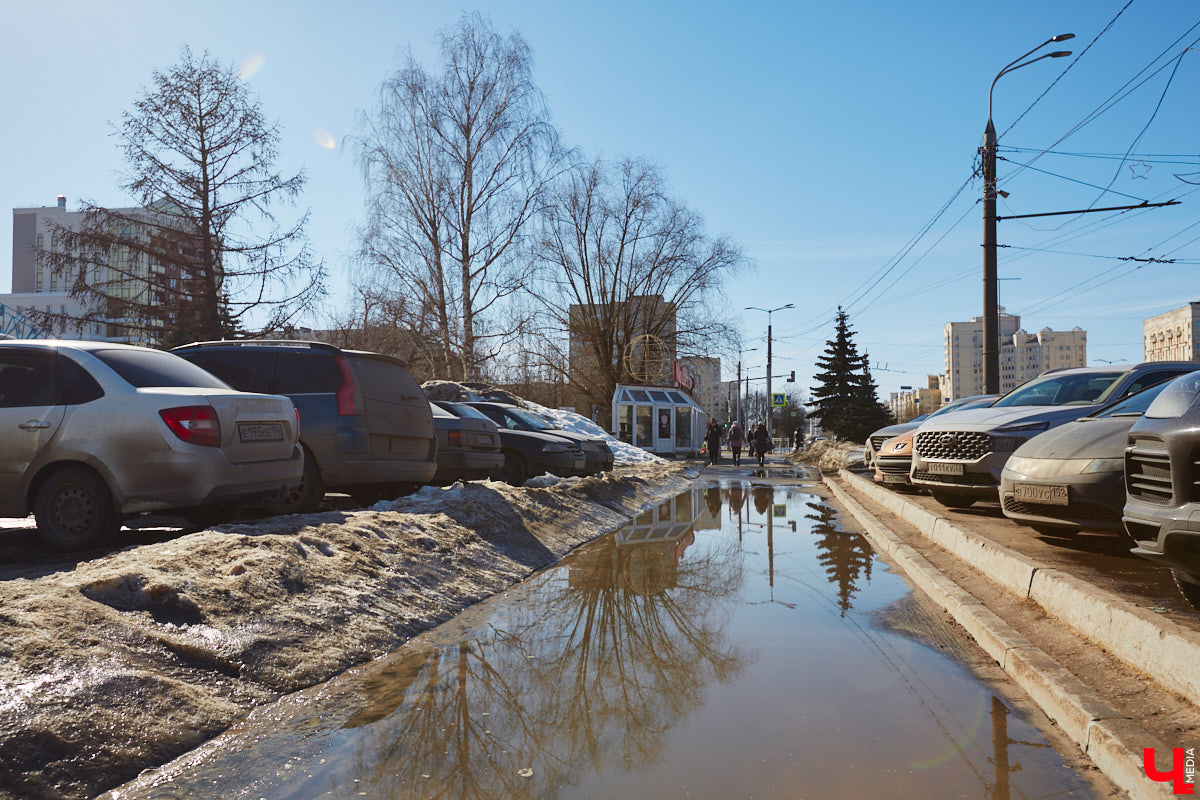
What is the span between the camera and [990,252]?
629 inches

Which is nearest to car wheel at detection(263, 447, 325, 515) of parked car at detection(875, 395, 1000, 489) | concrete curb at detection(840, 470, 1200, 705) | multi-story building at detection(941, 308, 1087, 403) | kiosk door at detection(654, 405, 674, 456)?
concrete curb at detection(840, 470, 1200, 705)

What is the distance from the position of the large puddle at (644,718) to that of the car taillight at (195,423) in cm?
235

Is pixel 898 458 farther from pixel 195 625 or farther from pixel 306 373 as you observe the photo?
pixel 195 625

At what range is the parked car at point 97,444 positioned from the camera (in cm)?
588

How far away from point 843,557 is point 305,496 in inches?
225

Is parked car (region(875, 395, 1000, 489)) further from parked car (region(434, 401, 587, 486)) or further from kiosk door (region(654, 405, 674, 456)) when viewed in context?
kiosk door (region(654, 405, 674, 456))

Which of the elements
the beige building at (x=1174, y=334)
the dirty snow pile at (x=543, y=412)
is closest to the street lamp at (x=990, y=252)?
the dirty snow pile at (x=543, y=412)

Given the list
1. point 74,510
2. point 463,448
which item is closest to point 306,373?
point 74,510

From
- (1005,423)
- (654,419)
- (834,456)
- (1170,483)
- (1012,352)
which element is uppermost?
(1012,352)

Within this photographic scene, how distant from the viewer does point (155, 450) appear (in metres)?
5.89

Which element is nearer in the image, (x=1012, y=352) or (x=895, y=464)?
(x=895, y=464)

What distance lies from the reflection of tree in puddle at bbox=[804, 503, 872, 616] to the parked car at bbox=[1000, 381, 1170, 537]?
1535mm

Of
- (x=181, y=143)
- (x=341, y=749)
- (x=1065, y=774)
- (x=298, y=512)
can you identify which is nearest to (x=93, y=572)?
(x=341, y=749)

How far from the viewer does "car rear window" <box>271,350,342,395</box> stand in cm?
836
